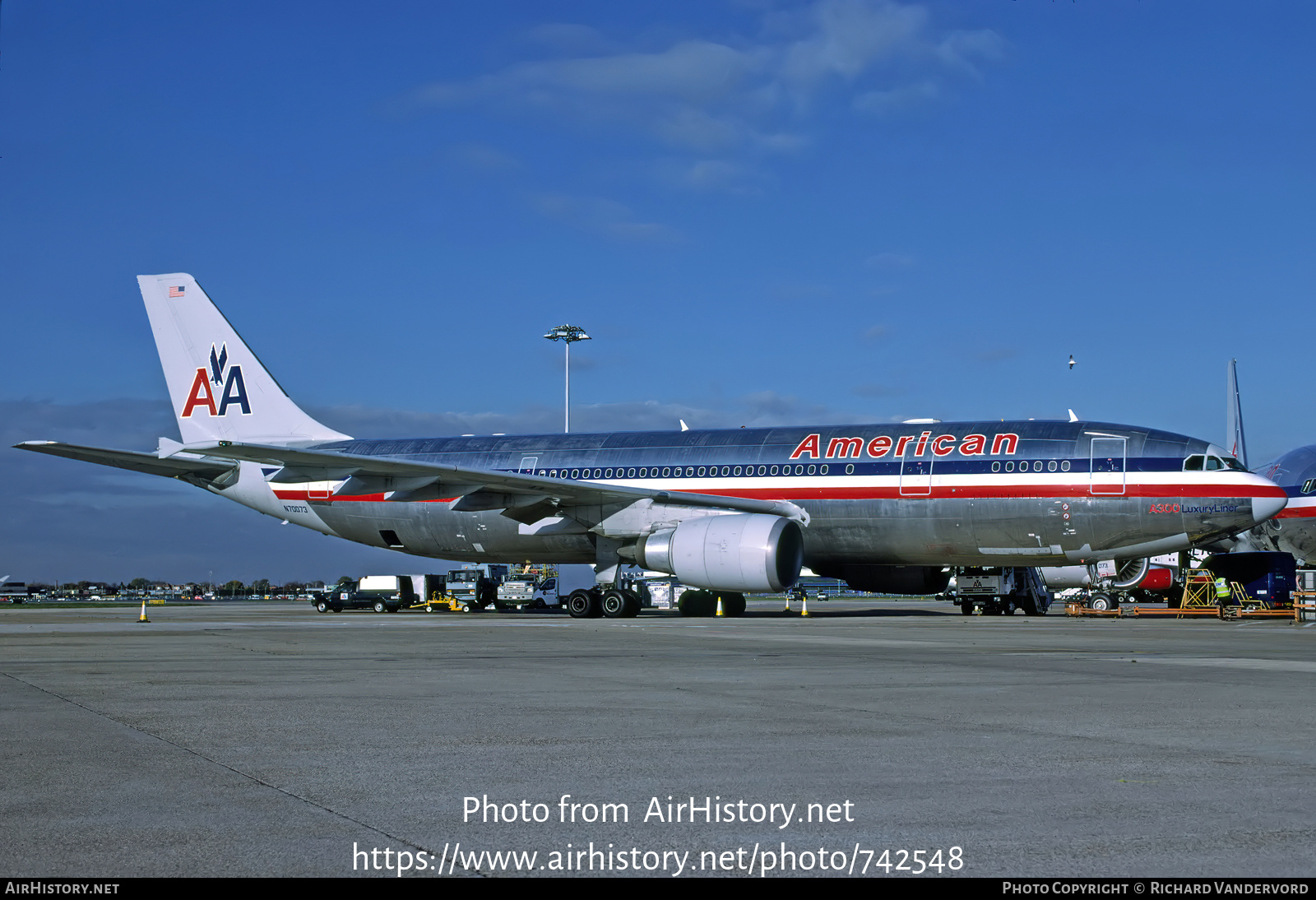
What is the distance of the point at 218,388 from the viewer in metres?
35.5

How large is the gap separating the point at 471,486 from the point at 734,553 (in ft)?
23.8

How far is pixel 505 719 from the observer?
8.12 m

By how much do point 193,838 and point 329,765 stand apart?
168cm

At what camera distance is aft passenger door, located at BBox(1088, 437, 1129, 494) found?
83.1 feet

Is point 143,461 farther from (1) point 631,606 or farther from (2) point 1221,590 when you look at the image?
(2) point 1221,590

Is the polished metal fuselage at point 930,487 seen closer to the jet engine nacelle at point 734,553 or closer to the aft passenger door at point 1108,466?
the aft passenger door at point 1108,466

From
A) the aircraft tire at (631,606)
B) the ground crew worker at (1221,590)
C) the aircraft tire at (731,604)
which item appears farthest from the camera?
the aircraft tire at (731,604)

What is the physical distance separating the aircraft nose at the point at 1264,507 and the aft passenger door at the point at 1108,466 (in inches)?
104

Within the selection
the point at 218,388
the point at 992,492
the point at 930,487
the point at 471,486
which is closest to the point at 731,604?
the point at 930,487

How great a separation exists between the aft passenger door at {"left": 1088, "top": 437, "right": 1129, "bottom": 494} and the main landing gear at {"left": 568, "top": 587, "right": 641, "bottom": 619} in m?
10.7

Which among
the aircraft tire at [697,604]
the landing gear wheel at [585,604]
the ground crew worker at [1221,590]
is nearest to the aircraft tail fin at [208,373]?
the landing gear wheel at [585,604]

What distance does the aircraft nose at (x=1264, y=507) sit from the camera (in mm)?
24797

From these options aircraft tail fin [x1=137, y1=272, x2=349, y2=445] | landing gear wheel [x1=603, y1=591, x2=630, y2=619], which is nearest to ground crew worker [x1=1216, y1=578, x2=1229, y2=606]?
landing gear wheel [x1=603, y1=591, x2=630, y2=619]

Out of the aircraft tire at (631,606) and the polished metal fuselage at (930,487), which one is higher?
the polished metal fuselage at (930,487)
